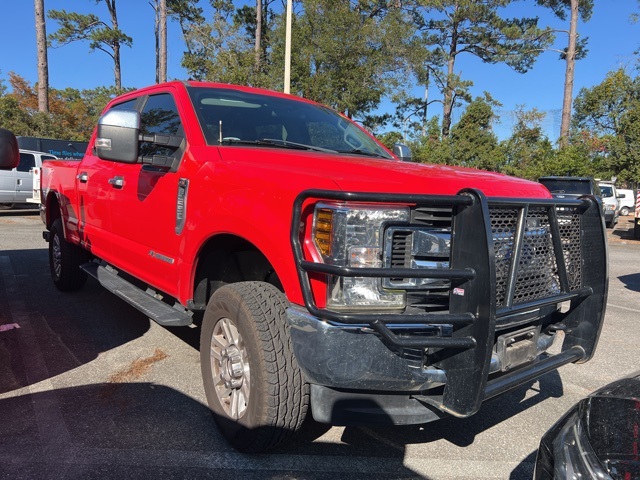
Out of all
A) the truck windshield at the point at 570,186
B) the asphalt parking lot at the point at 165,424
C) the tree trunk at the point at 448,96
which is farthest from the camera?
the tree trunk at the point at 448,96

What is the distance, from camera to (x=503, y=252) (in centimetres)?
233

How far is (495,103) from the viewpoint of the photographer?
97.9 ft

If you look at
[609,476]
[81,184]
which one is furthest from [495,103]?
[609,476]

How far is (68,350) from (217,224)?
2.24 m

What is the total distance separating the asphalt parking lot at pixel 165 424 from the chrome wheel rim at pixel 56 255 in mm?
1114

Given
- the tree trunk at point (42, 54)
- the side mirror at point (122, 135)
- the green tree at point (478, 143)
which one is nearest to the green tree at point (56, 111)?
the tree trunk at point (42, 54)

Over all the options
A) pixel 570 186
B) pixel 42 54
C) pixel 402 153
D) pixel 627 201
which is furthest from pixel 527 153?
pixel 42 54

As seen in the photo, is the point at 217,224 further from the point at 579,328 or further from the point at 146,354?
the point at 579,328

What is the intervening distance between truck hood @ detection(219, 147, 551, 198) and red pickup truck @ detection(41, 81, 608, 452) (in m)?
0.01

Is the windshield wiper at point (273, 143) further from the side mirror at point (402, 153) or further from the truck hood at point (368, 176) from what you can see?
the side mirror at point (402, 153)

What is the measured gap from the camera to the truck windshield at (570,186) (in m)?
14.1

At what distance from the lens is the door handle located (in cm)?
403

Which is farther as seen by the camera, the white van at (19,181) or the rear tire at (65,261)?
the white van at (19,181)

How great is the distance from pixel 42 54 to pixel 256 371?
25.5m
